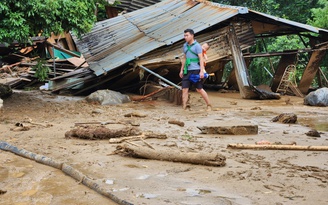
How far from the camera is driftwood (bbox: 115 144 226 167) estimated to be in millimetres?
4754

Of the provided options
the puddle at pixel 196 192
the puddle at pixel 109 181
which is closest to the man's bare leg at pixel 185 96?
the puddle at pixel 109 181

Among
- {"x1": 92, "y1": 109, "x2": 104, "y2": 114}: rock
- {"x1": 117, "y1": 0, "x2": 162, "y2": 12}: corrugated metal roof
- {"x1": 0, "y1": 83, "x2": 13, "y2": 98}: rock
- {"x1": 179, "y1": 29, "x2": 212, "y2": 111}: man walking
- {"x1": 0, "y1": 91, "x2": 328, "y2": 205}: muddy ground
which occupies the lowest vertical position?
{"x1": 92, "y1": 109, "x2": 104, "y2": 114}: rock

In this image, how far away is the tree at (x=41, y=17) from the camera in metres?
9.15

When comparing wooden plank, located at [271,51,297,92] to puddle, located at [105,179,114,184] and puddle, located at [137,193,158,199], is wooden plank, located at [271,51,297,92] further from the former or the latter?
puddle, located at [137,193,158,199]

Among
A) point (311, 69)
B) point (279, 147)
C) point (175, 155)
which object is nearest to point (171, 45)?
point (311, 69)

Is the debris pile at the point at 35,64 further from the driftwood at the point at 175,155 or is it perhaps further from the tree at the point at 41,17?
the driftwood at the point at 175,155

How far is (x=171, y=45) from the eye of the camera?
13539 millimetres

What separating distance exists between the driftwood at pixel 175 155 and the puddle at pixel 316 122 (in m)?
3.72

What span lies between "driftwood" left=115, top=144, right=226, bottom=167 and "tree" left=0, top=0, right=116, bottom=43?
16.6ft

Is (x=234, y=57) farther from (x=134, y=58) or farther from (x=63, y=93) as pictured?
(x=63, y=93)

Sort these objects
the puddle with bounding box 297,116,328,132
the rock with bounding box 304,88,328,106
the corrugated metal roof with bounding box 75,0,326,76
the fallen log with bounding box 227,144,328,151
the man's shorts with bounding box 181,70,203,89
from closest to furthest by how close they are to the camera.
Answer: the fallen log with bounding box 227,144,328,151 → the puddle with bounding box 297,116,328,132 → the man's shorts with bounding box 181,70,203,89 → the rock with bounding box 304,88,328,106 → the corrugated metal roof with bounding box 75,0,326,76

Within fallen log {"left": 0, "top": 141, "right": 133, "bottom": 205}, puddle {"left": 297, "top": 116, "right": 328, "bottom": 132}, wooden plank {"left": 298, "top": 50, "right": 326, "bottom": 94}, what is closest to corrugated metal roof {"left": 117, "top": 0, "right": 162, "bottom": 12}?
wooden plank {"left": 298, "top": 50, "right": 326, "bottom": 94}

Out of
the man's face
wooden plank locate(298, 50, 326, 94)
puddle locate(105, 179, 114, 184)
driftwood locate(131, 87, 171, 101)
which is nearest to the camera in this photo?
puddle locate(105, 179, 114, 184)

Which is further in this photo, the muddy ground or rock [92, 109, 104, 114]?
rock [92, 109, 104, 114]
